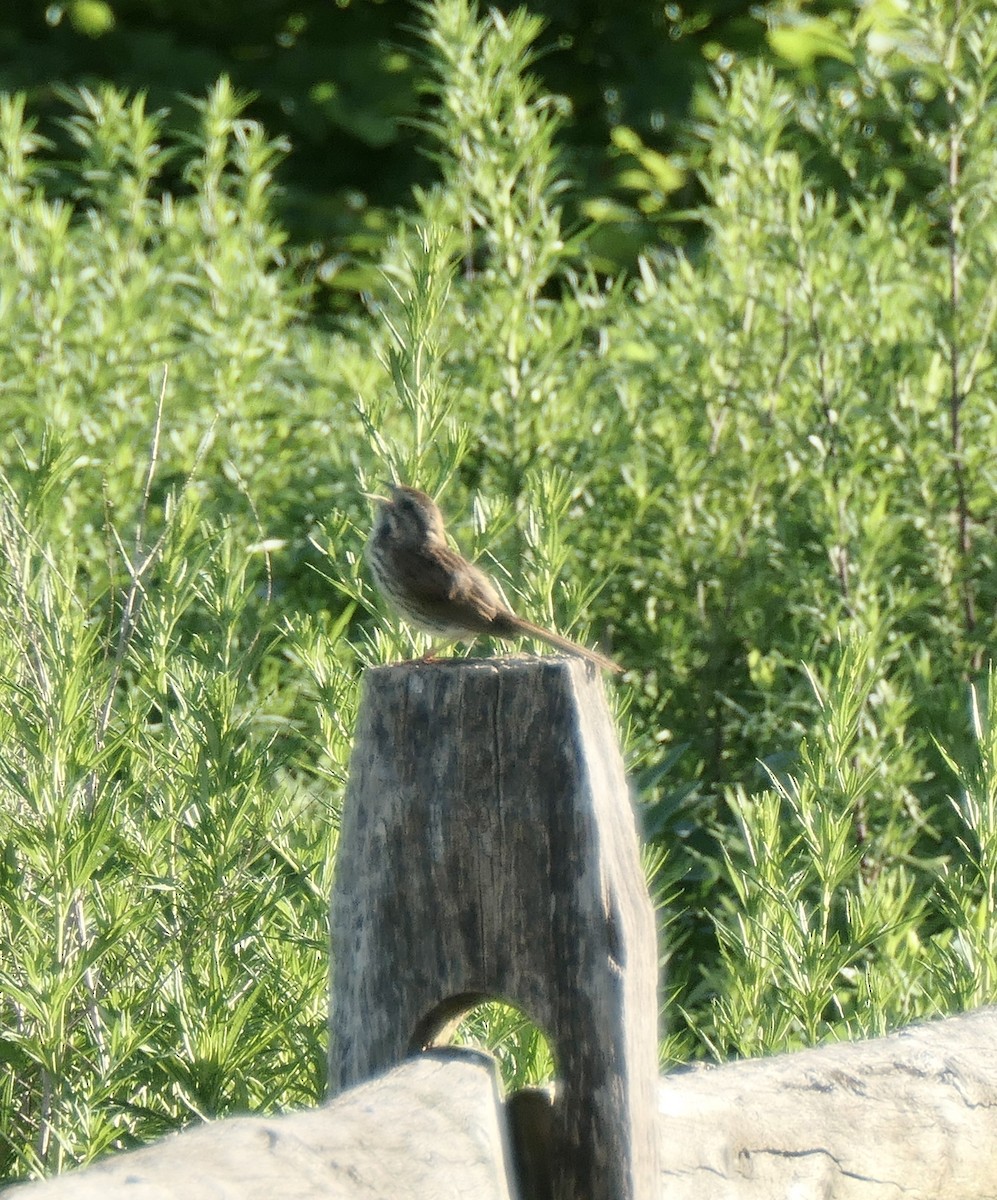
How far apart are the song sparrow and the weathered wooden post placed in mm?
420

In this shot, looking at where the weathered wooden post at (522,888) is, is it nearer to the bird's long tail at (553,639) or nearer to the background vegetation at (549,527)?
the bird's long tail at (553,639)

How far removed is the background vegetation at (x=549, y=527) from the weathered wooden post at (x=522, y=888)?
20.9 inches

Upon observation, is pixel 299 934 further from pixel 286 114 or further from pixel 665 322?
pixel 286 114

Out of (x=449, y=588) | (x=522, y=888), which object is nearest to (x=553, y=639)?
(x=449, y=588)

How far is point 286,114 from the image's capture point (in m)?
8.97

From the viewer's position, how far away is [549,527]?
2777 millimetres

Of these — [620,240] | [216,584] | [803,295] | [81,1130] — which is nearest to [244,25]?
[620,240]

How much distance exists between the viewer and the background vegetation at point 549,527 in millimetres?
2494

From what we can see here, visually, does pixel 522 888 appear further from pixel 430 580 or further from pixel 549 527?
pixel 549 527

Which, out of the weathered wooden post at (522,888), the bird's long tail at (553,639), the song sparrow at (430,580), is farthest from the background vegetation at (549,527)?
the weathered wooden post at (522,888)

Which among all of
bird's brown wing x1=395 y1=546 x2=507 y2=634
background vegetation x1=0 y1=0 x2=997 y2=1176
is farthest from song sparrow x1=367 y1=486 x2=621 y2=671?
background vegetation x1=0 y1=0 x2=997 y2=1176

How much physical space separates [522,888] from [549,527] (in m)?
1.02

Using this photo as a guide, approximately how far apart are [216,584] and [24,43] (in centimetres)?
739

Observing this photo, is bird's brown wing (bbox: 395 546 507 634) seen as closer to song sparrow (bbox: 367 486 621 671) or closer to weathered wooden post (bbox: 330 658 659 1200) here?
song sparrow (bbox: 367 486 621 671)
